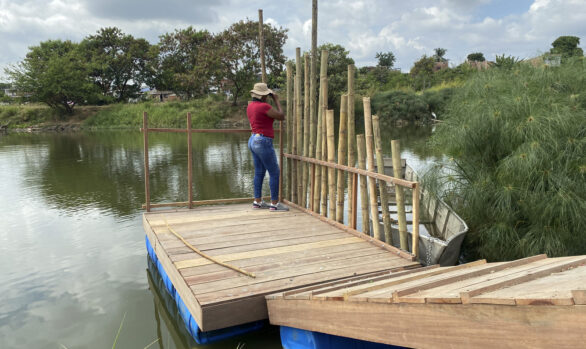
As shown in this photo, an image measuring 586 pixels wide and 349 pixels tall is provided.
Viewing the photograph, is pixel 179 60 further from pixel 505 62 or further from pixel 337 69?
pixel 505 62

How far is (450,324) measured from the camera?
2.24 metres

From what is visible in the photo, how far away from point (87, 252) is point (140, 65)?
47219 mm

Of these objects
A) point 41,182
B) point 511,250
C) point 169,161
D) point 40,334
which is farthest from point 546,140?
point 169,161

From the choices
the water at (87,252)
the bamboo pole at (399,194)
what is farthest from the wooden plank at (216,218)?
the bamboo pole at (399,194)

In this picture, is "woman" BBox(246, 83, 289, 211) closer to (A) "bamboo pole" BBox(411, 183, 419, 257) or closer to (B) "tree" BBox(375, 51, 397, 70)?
(A) "bamboo pole" BBox(411, 183, 419, 257)

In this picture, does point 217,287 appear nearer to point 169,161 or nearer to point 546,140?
point 546,140

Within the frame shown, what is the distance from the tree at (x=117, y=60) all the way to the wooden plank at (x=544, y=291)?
50.8m

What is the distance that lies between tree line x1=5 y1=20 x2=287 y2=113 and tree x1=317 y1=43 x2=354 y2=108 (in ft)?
21.0

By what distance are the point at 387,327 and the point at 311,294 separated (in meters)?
0.90

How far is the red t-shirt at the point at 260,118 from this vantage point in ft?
20.4

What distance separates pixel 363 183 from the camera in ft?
17.8

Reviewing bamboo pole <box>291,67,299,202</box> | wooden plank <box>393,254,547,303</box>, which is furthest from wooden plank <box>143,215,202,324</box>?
bamboo pole <box>291,67,299,202</box>

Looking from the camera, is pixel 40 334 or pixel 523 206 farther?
pixel 523 206

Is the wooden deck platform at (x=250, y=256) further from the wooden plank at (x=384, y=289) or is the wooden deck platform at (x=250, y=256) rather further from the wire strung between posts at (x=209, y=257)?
the wooden plank at (x=384, y=289)
